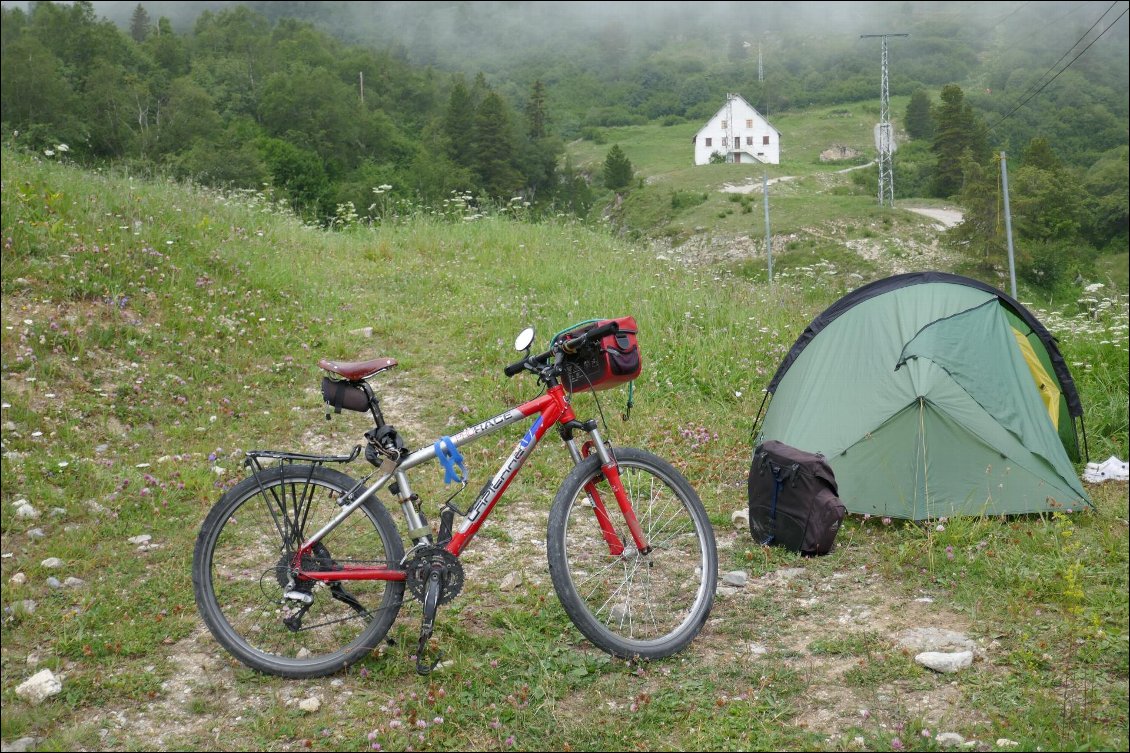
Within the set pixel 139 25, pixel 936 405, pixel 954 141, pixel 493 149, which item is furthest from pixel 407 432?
pixel 139 25

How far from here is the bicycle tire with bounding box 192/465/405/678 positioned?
3.96m

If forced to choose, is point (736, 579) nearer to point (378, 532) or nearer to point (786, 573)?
point (786, 573)

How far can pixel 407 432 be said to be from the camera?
7578mm

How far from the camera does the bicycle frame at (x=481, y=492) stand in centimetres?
397

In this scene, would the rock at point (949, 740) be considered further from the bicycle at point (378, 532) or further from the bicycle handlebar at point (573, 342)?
the bicycle handlebar at point (573, 342)

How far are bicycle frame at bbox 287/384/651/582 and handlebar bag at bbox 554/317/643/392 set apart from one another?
11 centimetres

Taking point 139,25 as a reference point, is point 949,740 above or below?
below

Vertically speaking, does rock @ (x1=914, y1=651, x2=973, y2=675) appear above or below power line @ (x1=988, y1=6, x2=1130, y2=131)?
below

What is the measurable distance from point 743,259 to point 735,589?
1377cm

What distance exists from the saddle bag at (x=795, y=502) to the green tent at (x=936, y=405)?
1.79 feet

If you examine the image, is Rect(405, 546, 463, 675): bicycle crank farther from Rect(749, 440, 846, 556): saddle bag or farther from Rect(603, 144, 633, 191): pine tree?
Rect(603, 144, 633, 191): pine tree

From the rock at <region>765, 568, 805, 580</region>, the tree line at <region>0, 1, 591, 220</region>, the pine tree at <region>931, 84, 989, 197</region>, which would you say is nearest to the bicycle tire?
the rock at <region>765, 568, 805, 580</region>

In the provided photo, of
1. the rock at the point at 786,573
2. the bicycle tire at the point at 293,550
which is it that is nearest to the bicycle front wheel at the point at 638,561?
the rock at the point at 786,573

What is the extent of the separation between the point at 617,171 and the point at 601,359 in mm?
31925
